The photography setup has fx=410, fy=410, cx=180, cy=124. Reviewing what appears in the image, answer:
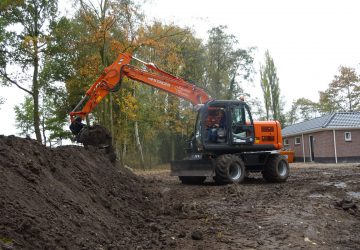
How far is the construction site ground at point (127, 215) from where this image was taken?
4.84m

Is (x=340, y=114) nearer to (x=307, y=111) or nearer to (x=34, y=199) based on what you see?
(x=34, y=199)

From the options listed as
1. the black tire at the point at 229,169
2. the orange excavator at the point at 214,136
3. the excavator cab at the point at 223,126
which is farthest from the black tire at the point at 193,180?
the black tire at the point at 229,169

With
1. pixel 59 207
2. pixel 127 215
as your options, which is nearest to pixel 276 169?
pixel 127 215

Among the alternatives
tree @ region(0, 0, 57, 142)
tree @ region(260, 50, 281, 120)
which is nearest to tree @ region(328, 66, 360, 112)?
tree @ region(260, 50, 281, 120)

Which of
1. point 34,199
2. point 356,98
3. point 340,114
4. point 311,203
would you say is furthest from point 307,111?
point 34,199

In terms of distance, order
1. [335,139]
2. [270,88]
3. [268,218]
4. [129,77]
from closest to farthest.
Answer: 1. [268,218]
2. [129,77]
3. [335,139]
4. [270,88]

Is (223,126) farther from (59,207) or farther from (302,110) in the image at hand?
(302,110)

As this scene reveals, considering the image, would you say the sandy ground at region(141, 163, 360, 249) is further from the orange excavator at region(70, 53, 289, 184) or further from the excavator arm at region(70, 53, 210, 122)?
the excavator arm at region(70, 53, 210, 122)

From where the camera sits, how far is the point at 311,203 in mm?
8875

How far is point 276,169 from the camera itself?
46.3ft

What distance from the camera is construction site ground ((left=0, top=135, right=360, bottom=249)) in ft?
15.9

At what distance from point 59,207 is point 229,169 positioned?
8.16 metres

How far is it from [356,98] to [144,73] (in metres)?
37.7

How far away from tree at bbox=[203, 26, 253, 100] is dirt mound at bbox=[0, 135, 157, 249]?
29.7 meters
